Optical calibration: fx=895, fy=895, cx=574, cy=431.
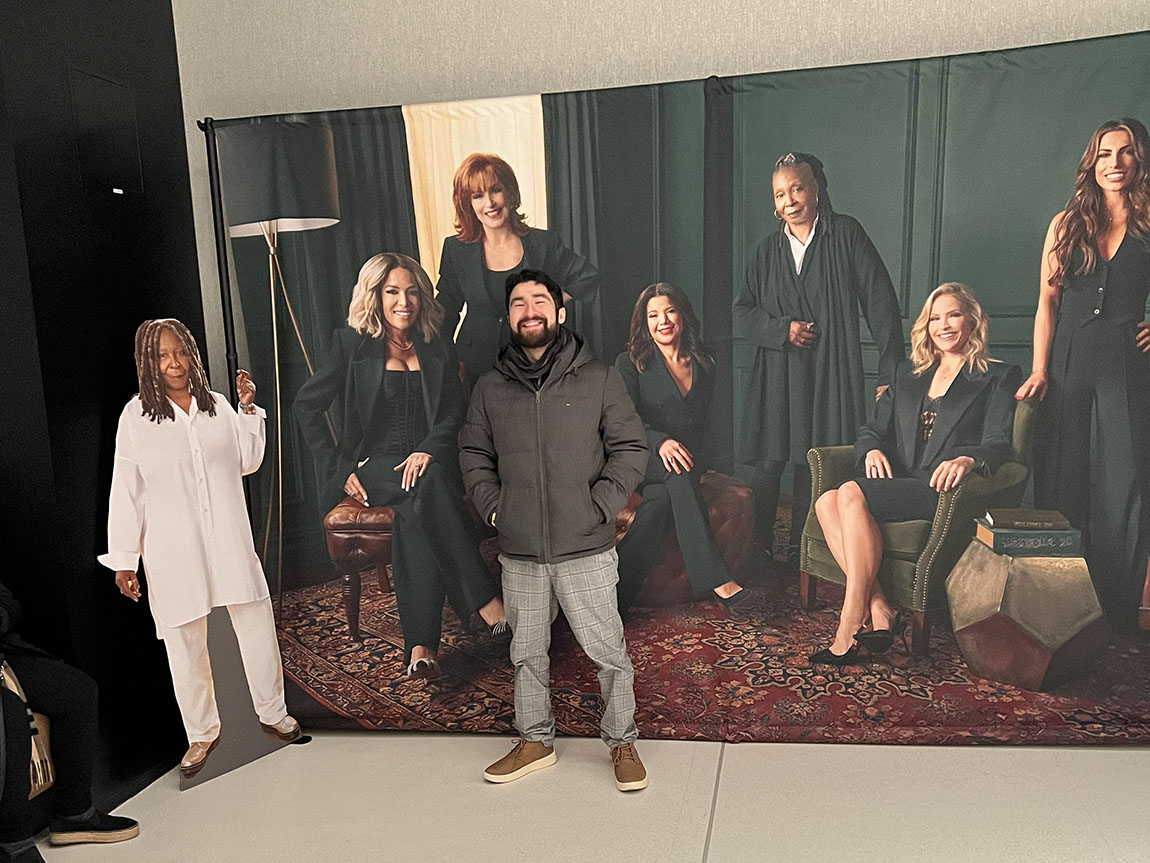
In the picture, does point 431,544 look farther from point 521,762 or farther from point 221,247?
point 221,247

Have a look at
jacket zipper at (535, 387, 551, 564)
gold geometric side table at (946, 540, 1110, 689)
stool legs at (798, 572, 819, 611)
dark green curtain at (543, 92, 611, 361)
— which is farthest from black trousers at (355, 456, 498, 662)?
gold geometric side table at (946, 540, 1110, 689)

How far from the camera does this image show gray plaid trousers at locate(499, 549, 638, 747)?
9.08 feet

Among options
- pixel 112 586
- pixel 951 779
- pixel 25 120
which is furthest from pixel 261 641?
pixel 951 779

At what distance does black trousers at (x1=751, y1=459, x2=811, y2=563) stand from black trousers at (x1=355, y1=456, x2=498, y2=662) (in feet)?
3.01

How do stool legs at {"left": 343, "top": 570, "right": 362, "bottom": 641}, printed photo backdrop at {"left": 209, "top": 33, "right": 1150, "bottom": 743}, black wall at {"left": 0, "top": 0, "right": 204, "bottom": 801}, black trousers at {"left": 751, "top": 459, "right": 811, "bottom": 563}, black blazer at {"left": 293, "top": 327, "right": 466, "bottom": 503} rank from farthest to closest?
1. stool legs at {"left": 343, "top": 570, "right": 362, "bottom": 641}
2. black blazer at {"left": 293, "top": 327, "right": 466, "bottom": 503}
3. black trousers at {"left": 751, "top": 459, "right": 811, "bottom": 563}
4. printed photo backdrop at {"left": 209, "top": 33, "right": 1150, "bottom": 743}
5. black wall at {"left": 0, "top": 0, "right": 204, "bottom": 801}

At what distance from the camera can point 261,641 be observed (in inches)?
117

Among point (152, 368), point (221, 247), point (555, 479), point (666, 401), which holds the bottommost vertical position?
point (555, 479)

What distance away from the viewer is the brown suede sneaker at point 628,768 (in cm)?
271

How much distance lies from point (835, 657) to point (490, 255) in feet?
5.61

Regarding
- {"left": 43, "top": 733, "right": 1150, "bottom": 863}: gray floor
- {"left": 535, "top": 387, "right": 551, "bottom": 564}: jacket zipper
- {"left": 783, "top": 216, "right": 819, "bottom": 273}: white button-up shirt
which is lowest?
{"left": 43, "top": 733, "right": 1150, "bottom": 863}: gray floor

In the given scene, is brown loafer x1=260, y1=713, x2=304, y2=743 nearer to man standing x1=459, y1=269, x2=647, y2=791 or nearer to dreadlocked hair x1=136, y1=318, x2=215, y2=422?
man standing x1=459, y1=269, x2=647, y2=791

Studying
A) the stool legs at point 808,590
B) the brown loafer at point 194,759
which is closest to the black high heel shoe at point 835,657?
the stool legs at point 808,590

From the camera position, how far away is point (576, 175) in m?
2.81

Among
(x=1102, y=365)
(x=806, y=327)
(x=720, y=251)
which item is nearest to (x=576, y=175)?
(x=720, y=251)
